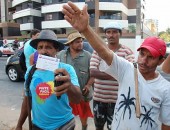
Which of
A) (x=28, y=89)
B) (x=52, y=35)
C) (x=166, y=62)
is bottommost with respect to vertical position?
(x=28, y=89)

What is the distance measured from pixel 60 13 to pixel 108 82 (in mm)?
38729

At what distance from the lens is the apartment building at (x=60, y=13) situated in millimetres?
38281

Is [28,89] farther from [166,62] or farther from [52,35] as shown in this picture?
[166,62]

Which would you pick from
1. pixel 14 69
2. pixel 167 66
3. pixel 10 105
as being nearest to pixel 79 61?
pixel 167 66

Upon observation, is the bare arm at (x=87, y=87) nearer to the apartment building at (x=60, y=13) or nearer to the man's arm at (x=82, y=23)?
the man's arm at (x=82, y=23)

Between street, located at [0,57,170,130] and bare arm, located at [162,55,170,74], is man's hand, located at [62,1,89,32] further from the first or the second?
street, located at [0,57,170,130]

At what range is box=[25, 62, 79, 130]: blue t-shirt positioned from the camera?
87.0 inches

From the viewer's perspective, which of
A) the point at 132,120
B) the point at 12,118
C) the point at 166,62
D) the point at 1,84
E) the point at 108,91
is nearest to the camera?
the point at 132,120

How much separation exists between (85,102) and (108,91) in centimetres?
86

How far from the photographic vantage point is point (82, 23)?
177 cm

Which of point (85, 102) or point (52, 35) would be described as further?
point (85, 102)

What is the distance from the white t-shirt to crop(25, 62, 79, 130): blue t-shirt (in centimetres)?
44

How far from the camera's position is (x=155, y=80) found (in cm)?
196

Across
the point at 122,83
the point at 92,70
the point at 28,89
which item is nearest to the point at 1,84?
the point at 92,70
